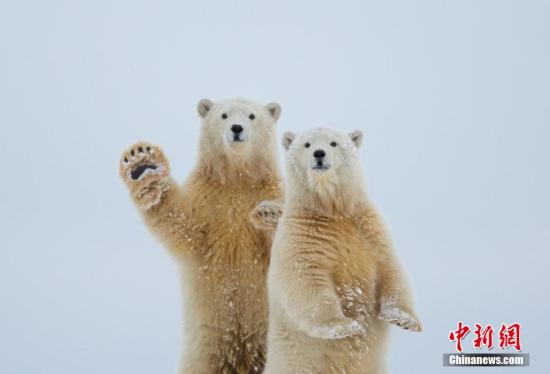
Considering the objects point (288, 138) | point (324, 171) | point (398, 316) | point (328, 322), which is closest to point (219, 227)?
point (288, 138)

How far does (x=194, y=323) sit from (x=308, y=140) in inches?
81.8

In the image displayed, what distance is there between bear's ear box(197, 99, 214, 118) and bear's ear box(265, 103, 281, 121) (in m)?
0.57

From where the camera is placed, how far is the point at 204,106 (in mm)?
9250

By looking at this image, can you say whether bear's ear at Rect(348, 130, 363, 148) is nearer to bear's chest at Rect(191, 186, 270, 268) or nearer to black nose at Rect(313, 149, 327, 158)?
black nose at Rect(313, 149, 327, 158)

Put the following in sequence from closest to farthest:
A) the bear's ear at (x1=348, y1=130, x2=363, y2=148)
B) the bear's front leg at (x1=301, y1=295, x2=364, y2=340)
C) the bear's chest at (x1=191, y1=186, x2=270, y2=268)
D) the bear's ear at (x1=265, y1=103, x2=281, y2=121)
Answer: the bear's front leg at (x1=301, y1=295, x2=364, y2=340), the bear's ear at (x1=348, y1=130, x2=363, y2=148), the bear's chest at (x1=191, y1=186, x2=270, y2=268), the bear's ear at (x1=265, y1=103, x2=281, y2=121)

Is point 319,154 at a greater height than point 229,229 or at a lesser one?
greater

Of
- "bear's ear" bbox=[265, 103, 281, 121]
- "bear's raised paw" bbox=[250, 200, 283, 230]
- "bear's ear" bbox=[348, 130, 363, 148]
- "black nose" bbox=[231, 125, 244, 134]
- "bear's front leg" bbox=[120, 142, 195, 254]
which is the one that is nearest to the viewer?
"bear's ear" bbox=[348, 130, 363, 148]

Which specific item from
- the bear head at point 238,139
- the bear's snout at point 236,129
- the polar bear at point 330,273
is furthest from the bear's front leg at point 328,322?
the bear's snout at point 236,129

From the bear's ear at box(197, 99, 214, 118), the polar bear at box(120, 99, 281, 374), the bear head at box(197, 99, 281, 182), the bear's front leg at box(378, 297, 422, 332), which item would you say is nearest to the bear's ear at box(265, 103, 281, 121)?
the bear head at box(197, 99, 281, 182)

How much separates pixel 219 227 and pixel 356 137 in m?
1.58

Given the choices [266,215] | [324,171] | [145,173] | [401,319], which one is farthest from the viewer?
[145,173]

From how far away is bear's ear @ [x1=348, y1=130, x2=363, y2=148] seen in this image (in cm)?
805

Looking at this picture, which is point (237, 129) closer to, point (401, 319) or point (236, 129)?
point (236, 129)

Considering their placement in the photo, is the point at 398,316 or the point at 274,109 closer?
the point at 398,316
